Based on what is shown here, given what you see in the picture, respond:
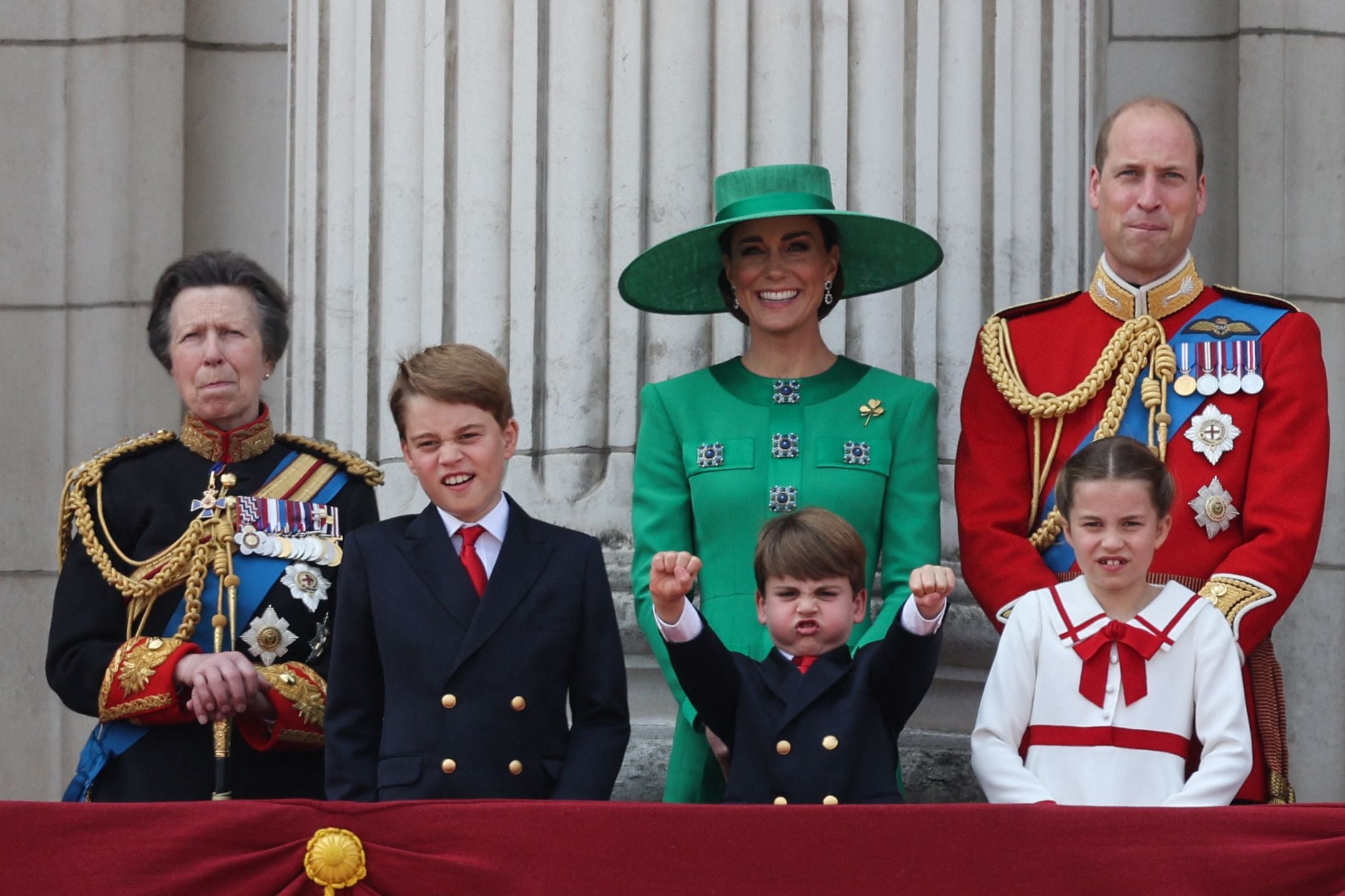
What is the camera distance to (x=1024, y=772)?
3.78m

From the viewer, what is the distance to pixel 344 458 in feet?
14.4

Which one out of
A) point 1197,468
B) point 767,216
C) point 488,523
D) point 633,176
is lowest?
point 488,523

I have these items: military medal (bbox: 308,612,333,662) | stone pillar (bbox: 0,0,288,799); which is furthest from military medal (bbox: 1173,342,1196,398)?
stone pillar (bbox: 0,0,288,799)

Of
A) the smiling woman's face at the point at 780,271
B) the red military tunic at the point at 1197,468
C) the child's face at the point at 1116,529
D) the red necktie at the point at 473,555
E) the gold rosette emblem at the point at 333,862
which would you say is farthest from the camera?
the smiling woman's face at the point at 780,271

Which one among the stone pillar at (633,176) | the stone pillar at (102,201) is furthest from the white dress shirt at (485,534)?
the stone pillar at (102,201)

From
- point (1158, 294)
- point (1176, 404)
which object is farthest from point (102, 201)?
point (1176, 404)

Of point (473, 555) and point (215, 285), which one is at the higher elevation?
point (215, 285)

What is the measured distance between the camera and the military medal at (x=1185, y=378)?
432 centimetres

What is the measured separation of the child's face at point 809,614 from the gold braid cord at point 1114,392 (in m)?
0.49

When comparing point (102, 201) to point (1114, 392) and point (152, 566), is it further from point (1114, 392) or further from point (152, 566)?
point (1114, 392)

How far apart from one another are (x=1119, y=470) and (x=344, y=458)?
1439 millimetres

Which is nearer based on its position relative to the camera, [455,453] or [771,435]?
[455,453]

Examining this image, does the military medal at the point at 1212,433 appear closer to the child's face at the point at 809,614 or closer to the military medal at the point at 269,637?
the child's face at the point at 809,614

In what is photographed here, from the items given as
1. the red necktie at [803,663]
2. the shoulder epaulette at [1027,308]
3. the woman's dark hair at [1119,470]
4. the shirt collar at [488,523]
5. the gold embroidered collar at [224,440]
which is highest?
the shoulder epaulette at [1027,308]
